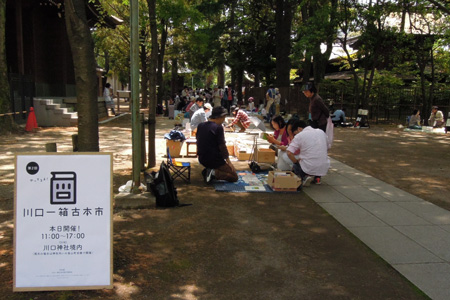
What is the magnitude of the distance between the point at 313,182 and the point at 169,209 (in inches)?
123

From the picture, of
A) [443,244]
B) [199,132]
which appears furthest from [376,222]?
[199,132]

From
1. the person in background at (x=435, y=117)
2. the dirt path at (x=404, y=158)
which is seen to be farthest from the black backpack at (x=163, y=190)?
the person in background at (x=435, y=117)

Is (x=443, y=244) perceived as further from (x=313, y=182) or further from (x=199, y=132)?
(x=199, y=132)

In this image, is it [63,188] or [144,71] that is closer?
[63,188]

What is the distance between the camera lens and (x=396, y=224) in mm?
5473

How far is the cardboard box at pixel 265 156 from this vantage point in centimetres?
902

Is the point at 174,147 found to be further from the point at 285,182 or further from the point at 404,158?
the point at 404,158

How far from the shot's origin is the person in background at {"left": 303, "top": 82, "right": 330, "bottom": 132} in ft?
28.1

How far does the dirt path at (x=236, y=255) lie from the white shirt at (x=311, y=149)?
0.85 m

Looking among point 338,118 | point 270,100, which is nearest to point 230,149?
point 338,118

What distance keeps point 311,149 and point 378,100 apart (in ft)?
53.5

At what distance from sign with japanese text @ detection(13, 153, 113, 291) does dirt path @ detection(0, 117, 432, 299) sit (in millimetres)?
268


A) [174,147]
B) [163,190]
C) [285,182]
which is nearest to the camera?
[163,190]

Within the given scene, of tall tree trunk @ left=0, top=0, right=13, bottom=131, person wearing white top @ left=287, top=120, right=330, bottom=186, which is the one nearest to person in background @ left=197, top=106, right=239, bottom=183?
person wearing white top @ left=287, top=120, right=330, bottom=186
